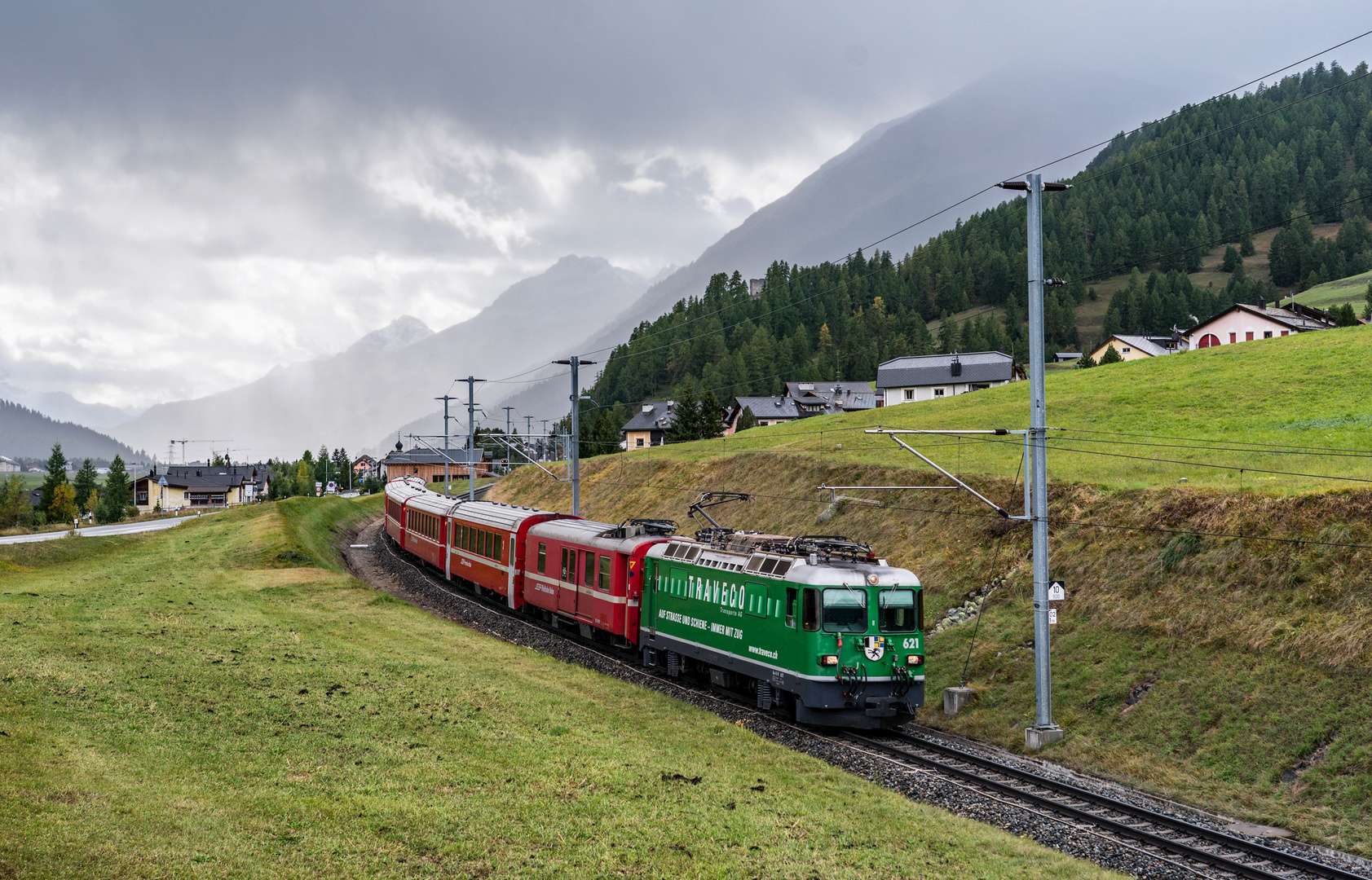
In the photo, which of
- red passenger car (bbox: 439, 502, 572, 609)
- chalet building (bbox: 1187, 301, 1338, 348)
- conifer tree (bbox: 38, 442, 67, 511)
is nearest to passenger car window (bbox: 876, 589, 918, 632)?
red passenger car (bbox: 439, 502, 572, 609)

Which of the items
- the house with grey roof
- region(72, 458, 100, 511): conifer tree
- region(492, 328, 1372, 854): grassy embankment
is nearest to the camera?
region(492, 328, 1372, 854): grassy embankment

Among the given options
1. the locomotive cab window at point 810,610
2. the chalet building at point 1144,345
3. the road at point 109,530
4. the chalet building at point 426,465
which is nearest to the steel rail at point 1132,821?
the locomotive cab window at point 810,610

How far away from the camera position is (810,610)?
819 inches

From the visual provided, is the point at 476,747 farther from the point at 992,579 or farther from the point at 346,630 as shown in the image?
the point at 992,579

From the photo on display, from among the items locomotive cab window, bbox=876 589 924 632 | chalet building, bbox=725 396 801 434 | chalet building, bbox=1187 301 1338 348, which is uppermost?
chalet building, bbox=1187 301 1338 348

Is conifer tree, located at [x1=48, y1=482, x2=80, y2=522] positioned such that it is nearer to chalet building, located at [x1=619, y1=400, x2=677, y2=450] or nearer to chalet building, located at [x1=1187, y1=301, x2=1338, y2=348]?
chalet building, located at [x1=619, y1=400, x2=677, y2=450]

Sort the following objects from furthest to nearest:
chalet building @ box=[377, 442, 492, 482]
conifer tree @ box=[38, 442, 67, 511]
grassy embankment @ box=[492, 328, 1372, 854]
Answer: chalet building @ box=[377, 442, 492, 482]
conifer tree @ box=[38, 442, 67, 511]
grassy embankment @ box=[492, 328, 1372, 854]

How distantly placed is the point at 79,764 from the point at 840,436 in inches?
1912

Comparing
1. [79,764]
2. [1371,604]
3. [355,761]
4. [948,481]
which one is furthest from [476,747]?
[948,481]

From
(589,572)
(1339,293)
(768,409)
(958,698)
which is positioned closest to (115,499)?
(768,409)

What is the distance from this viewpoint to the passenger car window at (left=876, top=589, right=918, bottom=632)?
2095 cm

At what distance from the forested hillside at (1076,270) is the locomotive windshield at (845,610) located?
5033 inches

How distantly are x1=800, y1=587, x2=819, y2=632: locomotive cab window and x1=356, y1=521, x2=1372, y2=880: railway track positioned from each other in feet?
7.92

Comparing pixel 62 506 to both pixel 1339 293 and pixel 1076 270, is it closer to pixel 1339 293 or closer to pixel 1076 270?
pixel 1076 270
